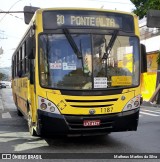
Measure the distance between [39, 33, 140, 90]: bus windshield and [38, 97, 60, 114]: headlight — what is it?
0.34m

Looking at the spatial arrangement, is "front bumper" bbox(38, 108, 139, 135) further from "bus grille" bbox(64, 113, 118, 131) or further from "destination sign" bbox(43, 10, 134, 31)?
"destination sign" bbox(43, 10, 134, 31)

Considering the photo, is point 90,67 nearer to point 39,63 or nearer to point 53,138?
point 39,63

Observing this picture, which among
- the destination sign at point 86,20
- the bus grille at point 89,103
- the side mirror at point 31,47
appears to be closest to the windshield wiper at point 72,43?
the destination sign at point 86,20

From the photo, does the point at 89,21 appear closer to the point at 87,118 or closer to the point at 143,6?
the point at 87,118

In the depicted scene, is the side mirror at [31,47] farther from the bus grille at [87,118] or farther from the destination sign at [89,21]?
the bus grille at [87,118]

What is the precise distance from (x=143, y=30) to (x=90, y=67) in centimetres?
2882

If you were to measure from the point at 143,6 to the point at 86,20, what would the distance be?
1785 centimetres

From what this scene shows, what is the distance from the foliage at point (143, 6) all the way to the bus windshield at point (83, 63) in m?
15.8

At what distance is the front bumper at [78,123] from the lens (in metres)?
8.52

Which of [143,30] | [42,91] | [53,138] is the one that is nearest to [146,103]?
[143,30]

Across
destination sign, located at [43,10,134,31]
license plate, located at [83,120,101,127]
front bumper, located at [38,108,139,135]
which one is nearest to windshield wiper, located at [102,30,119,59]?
destination sign, located at [43,10,134,31]

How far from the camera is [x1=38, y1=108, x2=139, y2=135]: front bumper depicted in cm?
852

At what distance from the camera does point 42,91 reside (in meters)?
8.63

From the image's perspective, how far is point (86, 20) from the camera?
915cm
